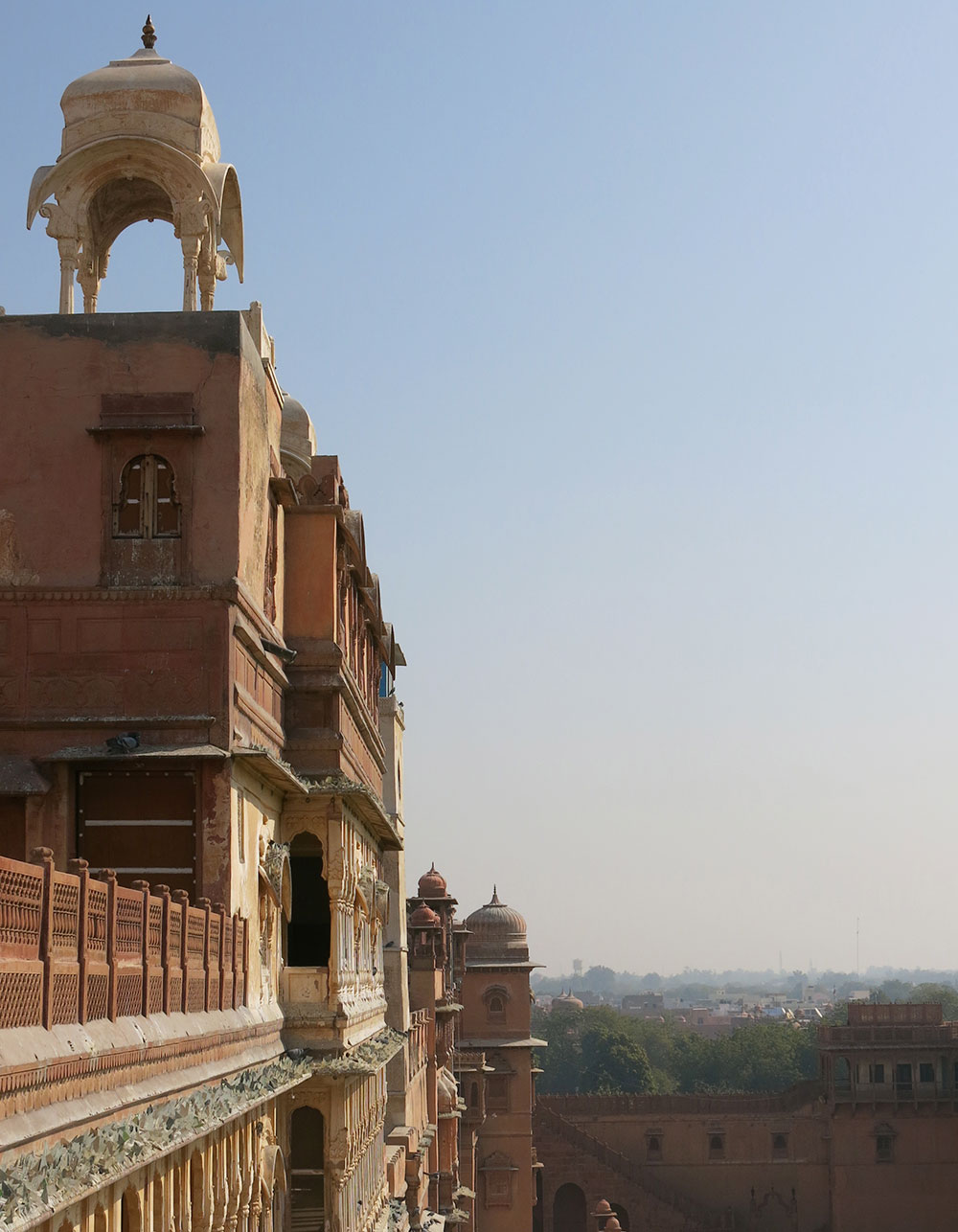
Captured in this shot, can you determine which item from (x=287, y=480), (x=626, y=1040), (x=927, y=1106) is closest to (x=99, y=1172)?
(x=287, y=480)

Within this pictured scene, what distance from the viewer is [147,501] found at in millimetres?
13250

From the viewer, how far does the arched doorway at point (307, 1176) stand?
1485 cm

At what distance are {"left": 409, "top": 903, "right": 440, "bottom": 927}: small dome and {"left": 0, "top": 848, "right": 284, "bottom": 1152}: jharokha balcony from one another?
22.8m

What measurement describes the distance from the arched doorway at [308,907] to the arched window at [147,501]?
378cm

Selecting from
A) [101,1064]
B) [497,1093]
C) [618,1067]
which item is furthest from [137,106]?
[618,1067]

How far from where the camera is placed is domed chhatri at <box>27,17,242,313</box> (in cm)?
1466

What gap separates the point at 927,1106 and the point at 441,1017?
26.7m

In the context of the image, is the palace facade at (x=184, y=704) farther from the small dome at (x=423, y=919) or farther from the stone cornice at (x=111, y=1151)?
the small dome at (x=423, y=919)

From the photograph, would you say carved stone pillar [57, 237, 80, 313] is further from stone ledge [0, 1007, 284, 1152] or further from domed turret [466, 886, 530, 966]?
domed turret [466, 886, 530, 966]

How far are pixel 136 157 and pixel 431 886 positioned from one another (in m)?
26.9

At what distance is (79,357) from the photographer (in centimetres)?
1335

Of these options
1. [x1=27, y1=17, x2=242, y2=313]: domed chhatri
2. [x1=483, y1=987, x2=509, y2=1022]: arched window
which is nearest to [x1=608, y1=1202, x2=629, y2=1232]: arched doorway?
[x1=483, y1=987, x2=509, y2=1022]: arched window

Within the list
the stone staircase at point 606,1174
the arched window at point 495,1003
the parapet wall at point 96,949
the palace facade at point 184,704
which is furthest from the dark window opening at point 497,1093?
the parapet wall at point 96,949

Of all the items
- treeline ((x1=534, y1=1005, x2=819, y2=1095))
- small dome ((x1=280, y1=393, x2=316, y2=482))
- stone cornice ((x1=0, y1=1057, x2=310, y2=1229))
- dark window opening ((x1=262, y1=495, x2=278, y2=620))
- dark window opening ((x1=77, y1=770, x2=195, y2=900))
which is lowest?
treeline ((x1=534, y1=1005, x2=819, y2=1095))
